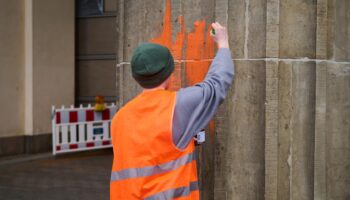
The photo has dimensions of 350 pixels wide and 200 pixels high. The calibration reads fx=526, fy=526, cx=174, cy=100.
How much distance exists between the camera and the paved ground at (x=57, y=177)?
6.55 m

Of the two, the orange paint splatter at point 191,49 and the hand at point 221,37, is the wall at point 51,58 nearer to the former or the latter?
the orange paint splatter at point 191,49

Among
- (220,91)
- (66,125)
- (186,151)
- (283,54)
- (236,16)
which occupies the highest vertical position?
(236,16)

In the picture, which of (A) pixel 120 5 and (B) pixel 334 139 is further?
(A) pixel 120 5

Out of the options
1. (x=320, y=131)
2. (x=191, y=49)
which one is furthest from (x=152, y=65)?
(x=320, y=131)

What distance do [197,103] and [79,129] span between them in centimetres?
781

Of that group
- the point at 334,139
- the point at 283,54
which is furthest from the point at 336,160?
the point at 283,54

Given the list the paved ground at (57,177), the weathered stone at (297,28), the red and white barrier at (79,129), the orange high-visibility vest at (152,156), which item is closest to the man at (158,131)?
the orange high-visibility vest at (152,156)

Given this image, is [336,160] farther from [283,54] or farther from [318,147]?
[283,54]

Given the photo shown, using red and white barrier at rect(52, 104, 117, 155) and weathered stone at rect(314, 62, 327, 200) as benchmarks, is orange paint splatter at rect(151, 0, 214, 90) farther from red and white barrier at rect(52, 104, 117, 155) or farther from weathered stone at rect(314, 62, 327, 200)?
red and white barrier at rect(52, 104, 117, 155)

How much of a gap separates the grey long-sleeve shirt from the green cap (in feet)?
0.37

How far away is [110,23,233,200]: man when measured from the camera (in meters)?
2.25

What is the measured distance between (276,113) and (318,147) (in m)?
0.37

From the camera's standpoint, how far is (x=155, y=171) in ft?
7.39

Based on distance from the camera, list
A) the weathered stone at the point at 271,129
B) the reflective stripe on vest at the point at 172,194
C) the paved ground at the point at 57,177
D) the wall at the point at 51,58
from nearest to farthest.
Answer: the reflective stripe on vest at the point at 172,194
the weathered stone at the point at 271,129
the paved ground at the point at 57,177
the wall at the point at 51,58
